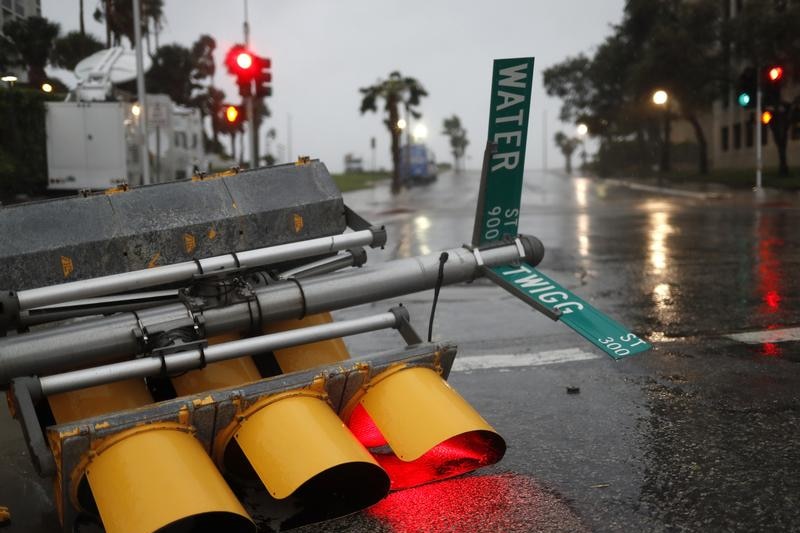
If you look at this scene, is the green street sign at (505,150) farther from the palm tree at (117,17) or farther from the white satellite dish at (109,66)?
the palm tree at (117,17)

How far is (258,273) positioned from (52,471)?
60.3 inches

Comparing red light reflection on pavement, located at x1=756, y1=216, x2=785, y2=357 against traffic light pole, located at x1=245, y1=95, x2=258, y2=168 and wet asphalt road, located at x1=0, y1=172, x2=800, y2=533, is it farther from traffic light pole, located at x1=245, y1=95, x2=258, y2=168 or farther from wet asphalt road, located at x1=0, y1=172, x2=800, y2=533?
traffic light pole, located at x1=245, y1=95, x2=258, y2=168

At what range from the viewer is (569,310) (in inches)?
173

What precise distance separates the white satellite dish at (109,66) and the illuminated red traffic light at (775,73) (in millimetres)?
21084

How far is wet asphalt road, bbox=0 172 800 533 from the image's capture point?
3.81 m

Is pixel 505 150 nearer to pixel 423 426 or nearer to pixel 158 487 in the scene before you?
pixel 423 426

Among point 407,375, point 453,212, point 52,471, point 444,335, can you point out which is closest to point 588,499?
point 407,375

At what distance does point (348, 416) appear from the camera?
13.3ft

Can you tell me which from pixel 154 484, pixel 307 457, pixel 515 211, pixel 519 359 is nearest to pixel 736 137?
pixel 519 359

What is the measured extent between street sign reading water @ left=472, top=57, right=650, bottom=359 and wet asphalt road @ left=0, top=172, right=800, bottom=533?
2.21 ft

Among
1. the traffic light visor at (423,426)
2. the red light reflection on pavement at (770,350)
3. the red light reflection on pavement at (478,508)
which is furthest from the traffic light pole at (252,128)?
the red light reflection on pavement at (478,508)

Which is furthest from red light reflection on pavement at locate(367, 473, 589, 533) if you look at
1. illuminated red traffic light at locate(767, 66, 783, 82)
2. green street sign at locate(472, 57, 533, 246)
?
illuminated red traffic light at locate(767, 66, 783, 82)

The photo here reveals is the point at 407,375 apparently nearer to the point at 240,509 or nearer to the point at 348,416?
the point at 348,416

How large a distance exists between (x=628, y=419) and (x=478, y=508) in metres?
1.64
